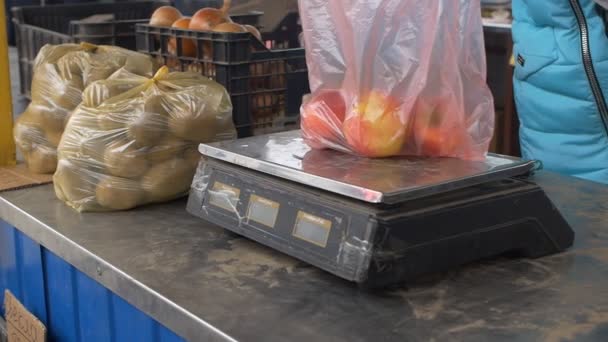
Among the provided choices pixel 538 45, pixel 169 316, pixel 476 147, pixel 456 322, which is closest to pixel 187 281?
pixel 169 316

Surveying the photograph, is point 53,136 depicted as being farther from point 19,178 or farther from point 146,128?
point 146,128

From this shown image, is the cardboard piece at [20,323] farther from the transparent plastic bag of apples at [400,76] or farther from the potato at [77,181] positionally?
the transparent plastic bag of apples at [400,76]

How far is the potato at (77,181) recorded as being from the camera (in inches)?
50.7

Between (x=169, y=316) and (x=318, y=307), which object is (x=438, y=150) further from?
(x=169, y=316)

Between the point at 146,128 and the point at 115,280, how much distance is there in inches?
12.7

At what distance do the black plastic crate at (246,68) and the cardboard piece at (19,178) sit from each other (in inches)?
13.8

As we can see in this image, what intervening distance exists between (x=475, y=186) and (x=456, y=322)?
216 mm

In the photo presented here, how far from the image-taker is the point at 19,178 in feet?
4.98

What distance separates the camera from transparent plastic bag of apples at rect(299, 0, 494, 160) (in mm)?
1026

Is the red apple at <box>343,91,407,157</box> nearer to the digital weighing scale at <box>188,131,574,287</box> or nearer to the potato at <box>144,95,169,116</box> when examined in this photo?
the digital weighing scale at <box>188,131,574,287</box>

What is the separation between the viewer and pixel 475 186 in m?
1.00

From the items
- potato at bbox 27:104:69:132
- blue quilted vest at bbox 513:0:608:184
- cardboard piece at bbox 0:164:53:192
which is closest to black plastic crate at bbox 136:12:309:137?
potato at bbox 27:104:69:132

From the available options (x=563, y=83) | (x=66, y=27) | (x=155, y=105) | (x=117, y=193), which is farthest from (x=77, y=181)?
(x=66, y=27)

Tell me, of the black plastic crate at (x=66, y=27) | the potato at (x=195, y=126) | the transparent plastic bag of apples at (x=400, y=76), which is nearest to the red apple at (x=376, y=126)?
the transparent plastic bag of apples at (x=400, y=76)
